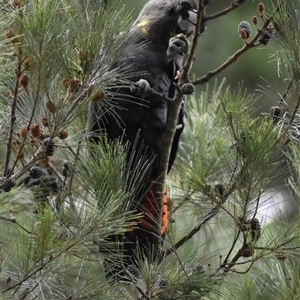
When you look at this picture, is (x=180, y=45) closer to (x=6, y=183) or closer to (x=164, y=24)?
(x=164, y=24)

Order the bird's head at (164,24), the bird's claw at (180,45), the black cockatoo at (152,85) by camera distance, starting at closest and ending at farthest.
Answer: the bird's claw at (180,45), the black cockatoo at (152,85), the bird's head at (164,24)

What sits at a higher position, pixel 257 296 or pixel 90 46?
pixel 90 46

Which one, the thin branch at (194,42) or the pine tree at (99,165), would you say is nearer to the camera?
the pine tree at (99,165)

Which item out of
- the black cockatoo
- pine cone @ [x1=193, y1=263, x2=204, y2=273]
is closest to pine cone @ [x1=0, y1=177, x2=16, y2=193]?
pine cone @ [x1=193, y1=263, x2=204, y2=273]

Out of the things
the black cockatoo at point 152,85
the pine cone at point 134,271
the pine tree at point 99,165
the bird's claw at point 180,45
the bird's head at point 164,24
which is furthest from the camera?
the bird's head at point 164,24

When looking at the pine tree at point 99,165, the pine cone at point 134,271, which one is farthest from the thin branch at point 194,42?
the pine cone at point 134,271

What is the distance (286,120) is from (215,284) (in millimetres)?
415

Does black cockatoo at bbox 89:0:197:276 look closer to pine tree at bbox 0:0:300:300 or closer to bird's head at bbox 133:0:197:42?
bird's head at bbox 133:0:197:42

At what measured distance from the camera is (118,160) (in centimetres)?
139

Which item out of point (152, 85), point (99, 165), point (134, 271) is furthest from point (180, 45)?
point (134, 271)

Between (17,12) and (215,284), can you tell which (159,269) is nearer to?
(215,284)

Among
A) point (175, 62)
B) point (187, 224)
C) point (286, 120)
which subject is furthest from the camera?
point (187, 224)

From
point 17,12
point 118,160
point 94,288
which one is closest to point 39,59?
point 17,12

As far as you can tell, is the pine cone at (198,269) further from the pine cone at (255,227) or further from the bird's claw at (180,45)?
the bird's claw at (180,45)
